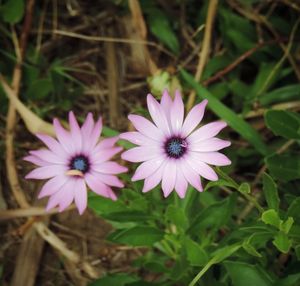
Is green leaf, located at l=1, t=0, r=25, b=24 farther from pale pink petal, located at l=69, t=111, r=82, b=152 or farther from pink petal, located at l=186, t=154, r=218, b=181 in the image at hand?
pink petal, located at l=186, t=154, r=218, b=181

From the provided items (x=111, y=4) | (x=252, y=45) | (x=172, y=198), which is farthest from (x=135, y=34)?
(x=172, y=198)

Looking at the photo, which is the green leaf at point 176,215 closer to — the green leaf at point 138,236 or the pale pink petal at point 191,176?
the green leaf at point 138,236

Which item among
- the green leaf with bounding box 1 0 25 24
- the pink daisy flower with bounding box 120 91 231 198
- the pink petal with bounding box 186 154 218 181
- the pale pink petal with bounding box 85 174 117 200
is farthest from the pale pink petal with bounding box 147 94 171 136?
the green leaf with bounding box 1 0 25 24

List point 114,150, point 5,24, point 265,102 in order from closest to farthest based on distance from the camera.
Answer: point 114,150 < point 265,102 < point 5,24

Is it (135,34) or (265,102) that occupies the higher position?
(135,34)

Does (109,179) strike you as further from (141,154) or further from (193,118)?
(193,118)

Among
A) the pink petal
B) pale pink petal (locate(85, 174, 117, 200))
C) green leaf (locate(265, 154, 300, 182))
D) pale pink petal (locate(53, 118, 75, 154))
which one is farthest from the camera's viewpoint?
green leaf (locate(265, 154, 300, 182))

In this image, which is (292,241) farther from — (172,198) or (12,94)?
(12,94)

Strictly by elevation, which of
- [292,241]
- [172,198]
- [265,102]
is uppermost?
[265,102]
